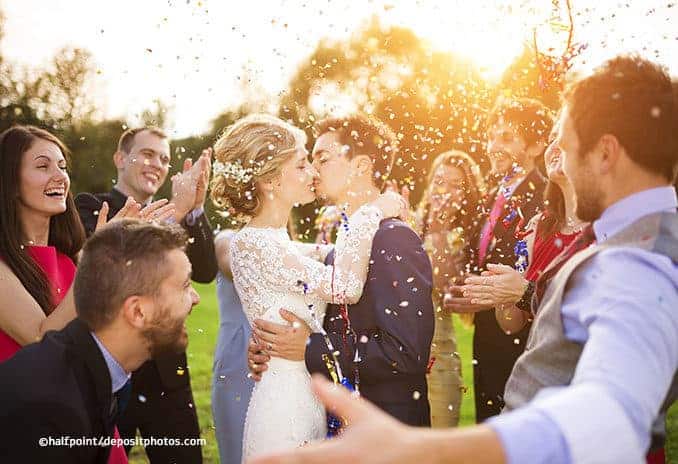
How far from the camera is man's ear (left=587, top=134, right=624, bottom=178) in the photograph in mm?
1863

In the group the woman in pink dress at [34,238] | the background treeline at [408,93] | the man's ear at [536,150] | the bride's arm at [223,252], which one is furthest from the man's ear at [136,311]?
the man's ear at [536,150]

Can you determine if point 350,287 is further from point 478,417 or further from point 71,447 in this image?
point 478,417

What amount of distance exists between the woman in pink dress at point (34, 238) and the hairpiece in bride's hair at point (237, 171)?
936mm

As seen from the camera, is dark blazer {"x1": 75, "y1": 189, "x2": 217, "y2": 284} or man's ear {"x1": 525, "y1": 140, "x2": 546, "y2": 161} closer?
man's ear {"x1": 525, "y1": 140, "x2": 546, "y2": 161}

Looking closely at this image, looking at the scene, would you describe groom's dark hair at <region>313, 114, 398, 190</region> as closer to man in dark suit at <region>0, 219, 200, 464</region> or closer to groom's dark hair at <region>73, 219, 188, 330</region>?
man in dark suit at <region>0, 219, 200, 464</region>

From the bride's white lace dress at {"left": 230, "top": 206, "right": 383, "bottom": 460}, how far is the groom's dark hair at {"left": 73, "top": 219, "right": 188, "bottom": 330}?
113cm

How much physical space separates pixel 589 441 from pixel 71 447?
1801 mm

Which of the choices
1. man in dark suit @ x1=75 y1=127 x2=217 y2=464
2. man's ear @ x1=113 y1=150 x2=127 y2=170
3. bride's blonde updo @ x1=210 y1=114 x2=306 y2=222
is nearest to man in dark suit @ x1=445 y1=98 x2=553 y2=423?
bride's blonde updo @ x1=210 y1=114 x2=306 y2=222

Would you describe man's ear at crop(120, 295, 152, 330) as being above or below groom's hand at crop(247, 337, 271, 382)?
above

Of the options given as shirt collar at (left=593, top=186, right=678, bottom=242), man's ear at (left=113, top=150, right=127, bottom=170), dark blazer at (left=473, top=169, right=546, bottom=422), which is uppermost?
shirt collar at (left=593, top=186, right=678, bottom=242)

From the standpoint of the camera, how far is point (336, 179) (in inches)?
171

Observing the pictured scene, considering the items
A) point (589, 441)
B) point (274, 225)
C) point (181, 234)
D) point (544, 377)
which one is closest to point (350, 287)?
point (274, 225)

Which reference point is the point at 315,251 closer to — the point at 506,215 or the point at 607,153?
the point at 506,215

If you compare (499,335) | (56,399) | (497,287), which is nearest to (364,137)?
(497,287)
